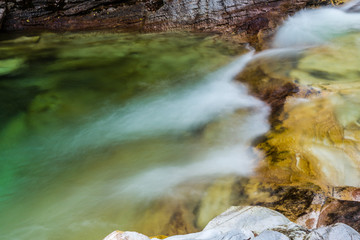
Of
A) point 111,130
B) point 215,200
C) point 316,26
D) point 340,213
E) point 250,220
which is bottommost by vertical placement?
point 215,200

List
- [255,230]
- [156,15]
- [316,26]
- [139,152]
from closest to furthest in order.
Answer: [255,230] < [139,152] < [316,26] < [156,15]

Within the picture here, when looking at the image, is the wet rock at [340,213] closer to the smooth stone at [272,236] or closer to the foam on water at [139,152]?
the smooth stone at [272,236]

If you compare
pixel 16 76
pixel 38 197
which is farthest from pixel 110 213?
pixel 16 76

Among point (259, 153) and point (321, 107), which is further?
point (321, 107)

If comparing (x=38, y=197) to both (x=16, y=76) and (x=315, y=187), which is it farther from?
(x=16, y=76)

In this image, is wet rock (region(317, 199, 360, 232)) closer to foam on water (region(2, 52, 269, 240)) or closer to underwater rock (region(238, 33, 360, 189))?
underwater rock (region(238, 33, 360, 189))

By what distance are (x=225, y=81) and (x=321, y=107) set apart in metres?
2.63

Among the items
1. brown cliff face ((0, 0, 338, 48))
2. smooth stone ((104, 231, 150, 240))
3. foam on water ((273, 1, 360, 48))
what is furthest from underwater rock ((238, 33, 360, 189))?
brown cliff face ((0, 0, 338, 48))

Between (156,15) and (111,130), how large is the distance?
612 centimetres

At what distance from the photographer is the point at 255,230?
2.66m

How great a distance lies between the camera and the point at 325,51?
6941 mm

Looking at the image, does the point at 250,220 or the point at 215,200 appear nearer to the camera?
the point at 250,220

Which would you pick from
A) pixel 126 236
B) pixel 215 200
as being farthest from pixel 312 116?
pixel 126 236

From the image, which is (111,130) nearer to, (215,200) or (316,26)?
(215,200)
